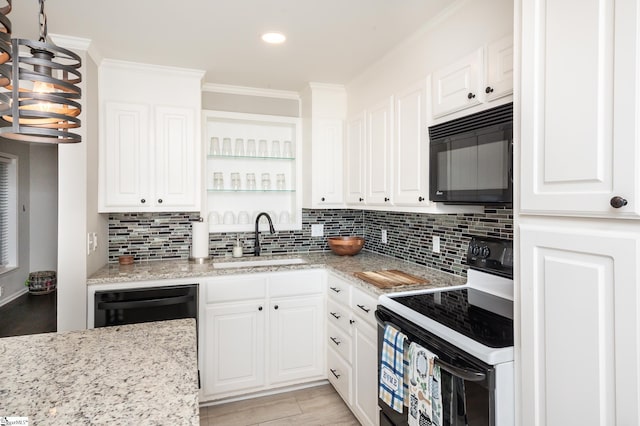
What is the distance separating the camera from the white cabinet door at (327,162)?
321 centimetres

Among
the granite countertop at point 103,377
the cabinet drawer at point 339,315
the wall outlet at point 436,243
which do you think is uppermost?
the wall outlet at point 436,243

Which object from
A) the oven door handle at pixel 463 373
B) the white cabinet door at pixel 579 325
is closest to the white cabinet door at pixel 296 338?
the oven door handle at pixel 463 373

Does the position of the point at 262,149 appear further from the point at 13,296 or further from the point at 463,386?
the point at 13,296

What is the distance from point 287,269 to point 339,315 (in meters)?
0.50

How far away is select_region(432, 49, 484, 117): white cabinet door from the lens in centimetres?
175

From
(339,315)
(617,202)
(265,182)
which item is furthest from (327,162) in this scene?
(617,202)

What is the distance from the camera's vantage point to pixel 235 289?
2.62 meters

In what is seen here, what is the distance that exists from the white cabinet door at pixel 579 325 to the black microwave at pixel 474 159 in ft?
1.42

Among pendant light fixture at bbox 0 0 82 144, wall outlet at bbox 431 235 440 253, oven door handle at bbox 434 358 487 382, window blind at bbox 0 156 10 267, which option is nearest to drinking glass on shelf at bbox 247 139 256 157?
wall outlet at bbox 431 235 440 253

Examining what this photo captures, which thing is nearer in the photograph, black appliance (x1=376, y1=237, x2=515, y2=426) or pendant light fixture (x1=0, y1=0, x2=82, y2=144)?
pendant light fixture (x1=0, y1=0, x2=82, y2=144)

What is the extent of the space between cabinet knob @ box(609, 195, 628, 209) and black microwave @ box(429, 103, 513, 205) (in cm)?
60

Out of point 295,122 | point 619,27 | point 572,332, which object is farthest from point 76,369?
point 295,122

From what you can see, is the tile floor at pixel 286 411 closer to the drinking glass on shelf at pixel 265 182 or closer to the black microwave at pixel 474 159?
the black microwave at pixel 474 159

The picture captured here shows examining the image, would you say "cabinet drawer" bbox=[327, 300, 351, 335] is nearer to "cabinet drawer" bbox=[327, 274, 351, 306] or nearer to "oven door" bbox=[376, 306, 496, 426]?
"cabinet drawer" bbox=[327, 274, 351, 306]
